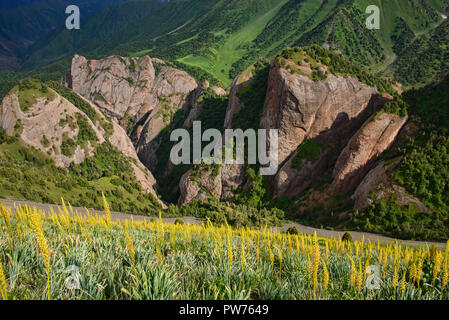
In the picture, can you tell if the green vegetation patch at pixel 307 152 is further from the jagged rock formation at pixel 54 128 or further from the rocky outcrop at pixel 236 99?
the jagged rock formation at pixel 54 128

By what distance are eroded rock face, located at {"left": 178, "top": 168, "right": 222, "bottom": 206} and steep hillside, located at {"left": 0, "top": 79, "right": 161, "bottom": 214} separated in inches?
304

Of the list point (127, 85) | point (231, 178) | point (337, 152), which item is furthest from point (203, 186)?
point (127, 85)

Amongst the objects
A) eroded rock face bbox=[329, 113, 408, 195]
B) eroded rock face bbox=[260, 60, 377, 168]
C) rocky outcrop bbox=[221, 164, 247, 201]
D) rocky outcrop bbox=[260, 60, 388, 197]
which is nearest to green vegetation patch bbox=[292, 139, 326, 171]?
rocky outcrop bbox=[260, 60, 388, 197]

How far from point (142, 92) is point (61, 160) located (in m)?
78.3

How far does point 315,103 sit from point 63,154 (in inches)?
2599

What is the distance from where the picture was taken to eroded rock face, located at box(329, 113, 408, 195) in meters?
42.1

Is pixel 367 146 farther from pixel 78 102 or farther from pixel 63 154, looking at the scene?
pixel 78 102

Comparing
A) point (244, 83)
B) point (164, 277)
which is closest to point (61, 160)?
point (244, 83)

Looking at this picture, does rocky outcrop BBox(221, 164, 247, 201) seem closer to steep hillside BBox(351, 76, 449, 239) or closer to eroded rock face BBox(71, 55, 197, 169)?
steep hillside BBox(351, 76, 449, 239)

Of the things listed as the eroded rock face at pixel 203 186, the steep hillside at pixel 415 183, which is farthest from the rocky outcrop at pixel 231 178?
the steep hillside at pixel 415 183

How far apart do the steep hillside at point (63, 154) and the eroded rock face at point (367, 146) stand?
38087 millimetres

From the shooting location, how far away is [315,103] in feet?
174

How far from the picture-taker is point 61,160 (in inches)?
2744
